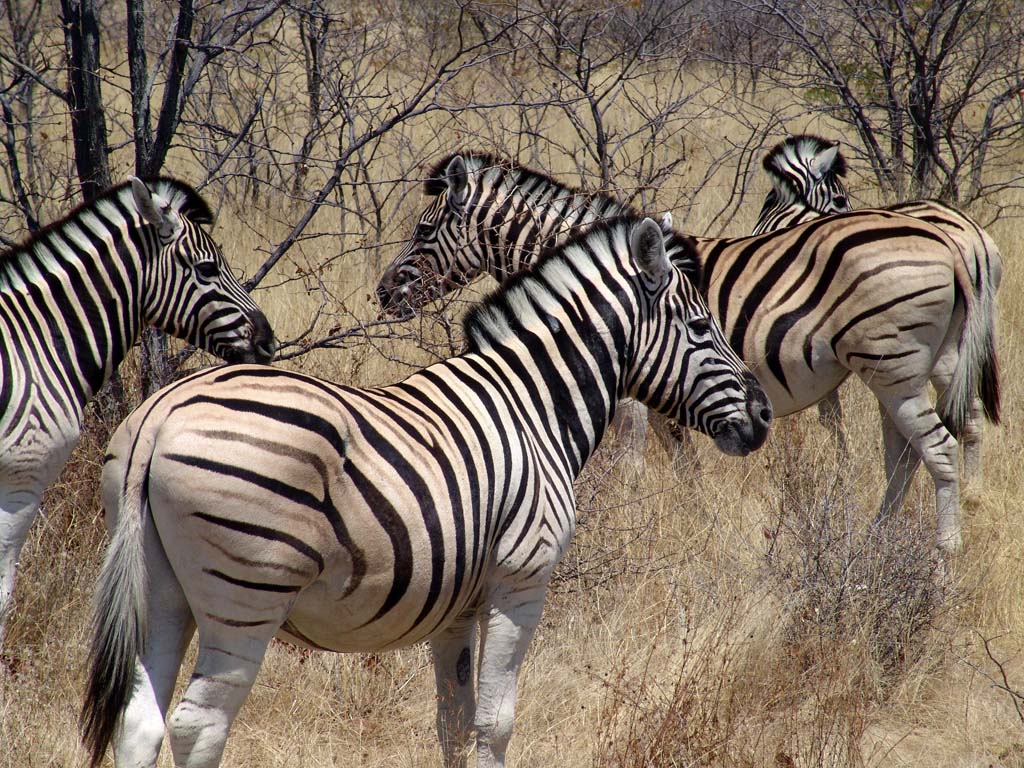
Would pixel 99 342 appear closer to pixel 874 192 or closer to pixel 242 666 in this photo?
pixel 242 666

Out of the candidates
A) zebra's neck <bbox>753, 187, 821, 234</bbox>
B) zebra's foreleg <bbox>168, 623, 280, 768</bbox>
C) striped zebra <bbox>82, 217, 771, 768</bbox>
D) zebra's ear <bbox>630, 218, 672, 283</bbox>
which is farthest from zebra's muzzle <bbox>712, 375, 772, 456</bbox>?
zebra's neck <bbox>753, 187, 821, 234</bbox>

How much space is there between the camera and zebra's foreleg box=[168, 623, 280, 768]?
2.63 meters

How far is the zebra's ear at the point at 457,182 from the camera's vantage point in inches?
244

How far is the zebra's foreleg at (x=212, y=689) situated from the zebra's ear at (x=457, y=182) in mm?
3936

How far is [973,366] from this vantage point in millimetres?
5715

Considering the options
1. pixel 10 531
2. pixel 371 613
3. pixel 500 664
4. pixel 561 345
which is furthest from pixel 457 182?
pixel 371 613

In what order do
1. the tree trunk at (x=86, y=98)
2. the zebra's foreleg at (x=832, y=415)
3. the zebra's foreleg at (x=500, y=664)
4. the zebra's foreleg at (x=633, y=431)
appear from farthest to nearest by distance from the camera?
1. the zebra's foreleg at (x=832, y=415)
2. the zebra's foreleg at (x=633, y=431)
3. the tree trunk at (x=86, y=98)
4. the zebra's foreleg at (x=500, y=664)

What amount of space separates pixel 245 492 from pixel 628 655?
2.41 meters

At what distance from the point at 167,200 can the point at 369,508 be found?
238cm

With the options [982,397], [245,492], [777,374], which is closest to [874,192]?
[982,397]

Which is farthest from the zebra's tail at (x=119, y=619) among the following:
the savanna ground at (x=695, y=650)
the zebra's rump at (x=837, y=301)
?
the zebra's rump at (x=837, y=301)

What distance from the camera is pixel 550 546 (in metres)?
3.15

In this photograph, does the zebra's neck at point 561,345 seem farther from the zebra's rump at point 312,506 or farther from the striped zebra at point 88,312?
the striped zebra at point 88,312

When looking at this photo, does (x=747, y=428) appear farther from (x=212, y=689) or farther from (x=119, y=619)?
(x=119, y=619)
